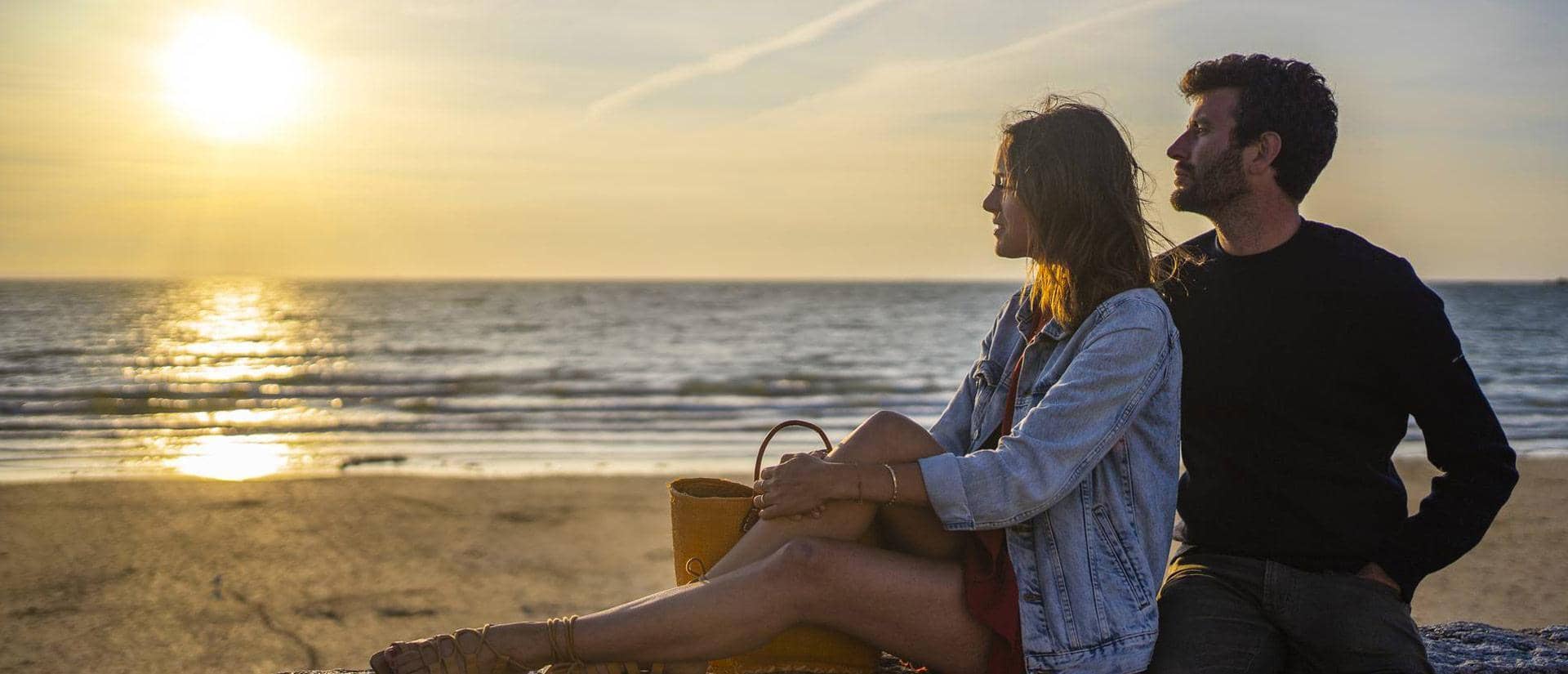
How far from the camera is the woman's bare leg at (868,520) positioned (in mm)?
2660

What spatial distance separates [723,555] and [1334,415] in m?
1.61

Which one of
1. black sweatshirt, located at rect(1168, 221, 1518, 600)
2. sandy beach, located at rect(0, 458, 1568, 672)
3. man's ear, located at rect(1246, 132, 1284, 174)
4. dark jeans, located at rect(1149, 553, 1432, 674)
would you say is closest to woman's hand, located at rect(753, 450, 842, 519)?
dark jeans, located at rect(1149, 553, 1432, 674)

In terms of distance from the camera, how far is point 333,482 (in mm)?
8781

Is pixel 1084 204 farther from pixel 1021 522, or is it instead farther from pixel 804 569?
pixel 804 569

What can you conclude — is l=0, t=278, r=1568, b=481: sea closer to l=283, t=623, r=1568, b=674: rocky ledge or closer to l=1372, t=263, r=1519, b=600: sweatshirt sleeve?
l=283, t=623, r=1568, b=674: rocky ledge

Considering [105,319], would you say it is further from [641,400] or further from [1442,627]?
[1442,627]

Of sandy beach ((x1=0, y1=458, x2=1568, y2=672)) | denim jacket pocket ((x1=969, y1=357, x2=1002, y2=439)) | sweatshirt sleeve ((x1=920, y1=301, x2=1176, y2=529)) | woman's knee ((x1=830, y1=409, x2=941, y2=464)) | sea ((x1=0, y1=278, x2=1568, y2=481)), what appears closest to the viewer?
sweatshirt sleeve ((x1=920, y1=301, x2=1176, y2=529))

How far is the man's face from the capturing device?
10.1ft

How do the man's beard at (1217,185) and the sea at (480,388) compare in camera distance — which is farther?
the sea at (480,388)

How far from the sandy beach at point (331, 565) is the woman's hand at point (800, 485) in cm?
306

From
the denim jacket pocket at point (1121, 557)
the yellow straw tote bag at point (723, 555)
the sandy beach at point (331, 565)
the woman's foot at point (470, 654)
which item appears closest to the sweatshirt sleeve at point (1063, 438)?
the denim jacket pocket at point (1121, 557)

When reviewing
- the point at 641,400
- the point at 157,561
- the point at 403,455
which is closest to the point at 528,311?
the point at 641,400

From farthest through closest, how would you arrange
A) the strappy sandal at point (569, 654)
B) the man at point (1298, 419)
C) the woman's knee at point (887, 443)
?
the man at point (1298, 419), the woman's knee at point (887, 443), the strappy sandal at point (569, 654)

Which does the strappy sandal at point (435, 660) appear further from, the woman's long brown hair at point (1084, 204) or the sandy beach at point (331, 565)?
Result: the sandy beach at point (331, 565)
